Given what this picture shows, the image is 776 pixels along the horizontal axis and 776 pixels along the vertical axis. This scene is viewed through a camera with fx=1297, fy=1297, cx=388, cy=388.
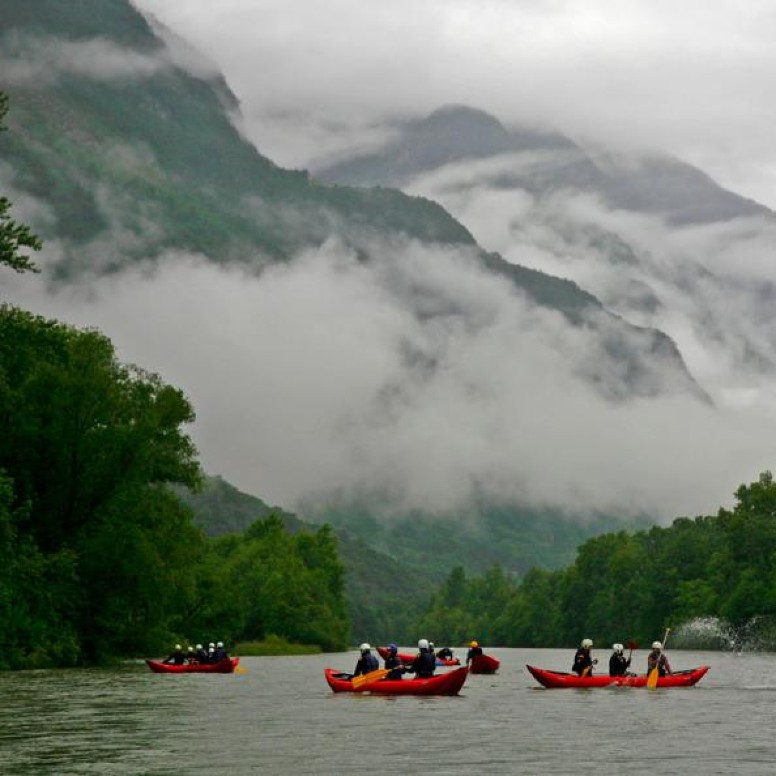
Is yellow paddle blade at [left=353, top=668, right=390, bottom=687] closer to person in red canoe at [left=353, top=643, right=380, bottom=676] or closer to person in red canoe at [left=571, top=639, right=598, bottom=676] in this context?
person in red canoe at [left=353, top=643, right=380, bottom=676]

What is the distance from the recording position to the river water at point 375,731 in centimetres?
3234

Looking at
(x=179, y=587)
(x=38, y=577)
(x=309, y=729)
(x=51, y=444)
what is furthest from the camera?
(x=179, y=587)

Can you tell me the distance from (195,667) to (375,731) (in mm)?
43481

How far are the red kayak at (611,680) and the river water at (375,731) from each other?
20.8 inches

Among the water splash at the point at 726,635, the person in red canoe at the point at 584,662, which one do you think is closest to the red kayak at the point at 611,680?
the person in red canoe at the point at 584,662

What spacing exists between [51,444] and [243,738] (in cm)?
4567

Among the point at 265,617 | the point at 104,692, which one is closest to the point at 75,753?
the point at 104,692

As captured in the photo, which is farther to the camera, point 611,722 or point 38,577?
point 38,577

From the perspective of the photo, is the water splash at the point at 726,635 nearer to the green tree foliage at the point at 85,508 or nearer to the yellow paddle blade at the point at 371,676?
the green tree foliage at the point at 85,508

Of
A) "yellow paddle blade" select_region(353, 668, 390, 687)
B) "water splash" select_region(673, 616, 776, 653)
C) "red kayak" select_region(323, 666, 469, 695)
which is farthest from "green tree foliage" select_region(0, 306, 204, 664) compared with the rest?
"water splash" select_region(673, 616, 776, 653)

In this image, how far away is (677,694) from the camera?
62.8 meters

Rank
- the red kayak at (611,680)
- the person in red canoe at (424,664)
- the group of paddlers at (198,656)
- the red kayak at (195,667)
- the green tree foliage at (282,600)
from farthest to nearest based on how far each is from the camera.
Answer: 1. the green tree foliage at (282,600)
2. the group of paddlers at (198,656)
3. the red kayak at (195,667)
4. the red kayak at (611,680)
5. the person in red canoe at (424,664)

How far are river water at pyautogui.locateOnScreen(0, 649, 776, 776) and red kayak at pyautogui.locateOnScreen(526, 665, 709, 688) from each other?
529 millimetres

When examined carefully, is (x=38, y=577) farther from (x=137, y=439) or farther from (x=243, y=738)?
(x=243, y=738)
